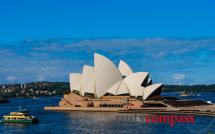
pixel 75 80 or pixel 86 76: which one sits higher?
pixel 86 76

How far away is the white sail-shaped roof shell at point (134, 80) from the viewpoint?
78438 millimetres

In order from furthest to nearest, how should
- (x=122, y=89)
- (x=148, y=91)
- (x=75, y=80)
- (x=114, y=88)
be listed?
(x=75, y=80)
(x=114, y=88)
(x=122, y=89)
(x=148, y=91)

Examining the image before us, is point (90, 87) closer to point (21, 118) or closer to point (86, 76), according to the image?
point (86, 76)

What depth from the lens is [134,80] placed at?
7894cm

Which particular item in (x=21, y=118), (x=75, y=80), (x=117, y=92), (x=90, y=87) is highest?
(x=75, y=80)

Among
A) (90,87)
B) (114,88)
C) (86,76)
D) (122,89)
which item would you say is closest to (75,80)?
(86,76)

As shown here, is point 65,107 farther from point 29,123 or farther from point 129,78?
point 29,123

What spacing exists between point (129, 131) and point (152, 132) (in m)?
2.08

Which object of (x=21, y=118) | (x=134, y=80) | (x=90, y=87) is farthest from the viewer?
(x=90, y=87)

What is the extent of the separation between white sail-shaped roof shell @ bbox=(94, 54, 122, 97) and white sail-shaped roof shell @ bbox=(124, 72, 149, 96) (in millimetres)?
1342

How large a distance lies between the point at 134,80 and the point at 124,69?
Answer: 5.11 metres

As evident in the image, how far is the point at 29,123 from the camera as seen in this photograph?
192 ft

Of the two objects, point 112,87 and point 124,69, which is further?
point 124,69

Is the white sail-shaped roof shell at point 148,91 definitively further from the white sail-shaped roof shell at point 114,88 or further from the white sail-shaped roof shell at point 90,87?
the white sail-shaped roof shell at point 90,87
